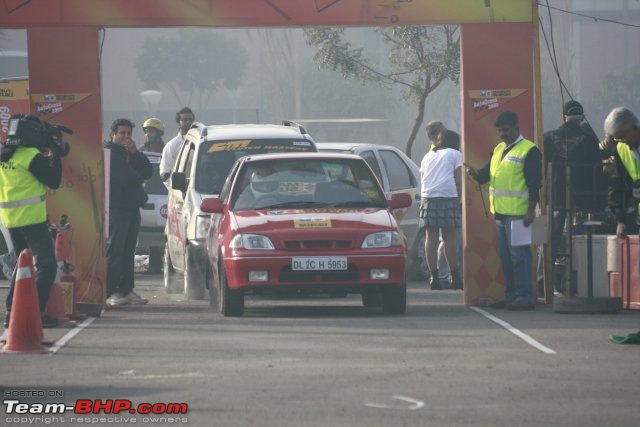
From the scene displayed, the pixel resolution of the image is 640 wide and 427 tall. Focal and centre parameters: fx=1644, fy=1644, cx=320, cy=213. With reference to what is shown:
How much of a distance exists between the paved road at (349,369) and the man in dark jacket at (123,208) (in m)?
1.67

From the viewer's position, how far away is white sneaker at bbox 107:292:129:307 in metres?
17.9

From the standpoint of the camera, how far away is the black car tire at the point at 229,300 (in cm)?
1568

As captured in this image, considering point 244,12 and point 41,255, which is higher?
point 244,12

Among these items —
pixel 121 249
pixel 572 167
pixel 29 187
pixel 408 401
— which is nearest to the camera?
pixel 408 401

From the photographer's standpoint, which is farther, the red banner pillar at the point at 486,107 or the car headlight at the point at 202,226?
the car headlight at the point at 202,226

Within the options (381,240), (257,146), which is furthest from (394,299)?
(257,146)

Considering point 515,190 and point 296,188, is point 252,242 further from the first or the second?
point 515,190

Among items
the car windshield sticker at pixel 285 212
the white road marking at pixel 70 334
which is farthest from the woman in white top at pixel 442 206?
the white road marking at pixel 70 334

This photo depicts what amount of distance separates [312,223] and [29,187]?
9.03 feet

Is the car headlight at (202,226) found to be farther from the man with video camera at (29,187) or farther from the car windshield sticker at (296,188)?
the man with video camera at (29,187)

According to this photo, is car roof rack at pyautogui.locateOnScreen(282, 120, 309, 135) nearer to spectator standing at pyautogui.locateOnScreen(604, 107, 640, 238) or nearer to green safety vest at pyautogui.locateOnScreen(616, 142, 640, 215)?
spectator standing at pyautogui.locateOnScreen(604, 107, 640, 238)

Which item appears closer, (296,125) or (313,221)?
(313,221)

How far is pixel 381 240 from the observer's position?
1559 centimetres

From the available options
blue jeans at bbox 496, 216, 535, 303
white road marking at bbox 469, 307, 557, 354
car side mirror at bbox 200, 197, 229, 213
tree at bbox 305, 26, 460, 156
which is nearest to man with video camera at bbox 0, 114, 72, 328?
car side mirror at bbox 200, 197, 229, 213
